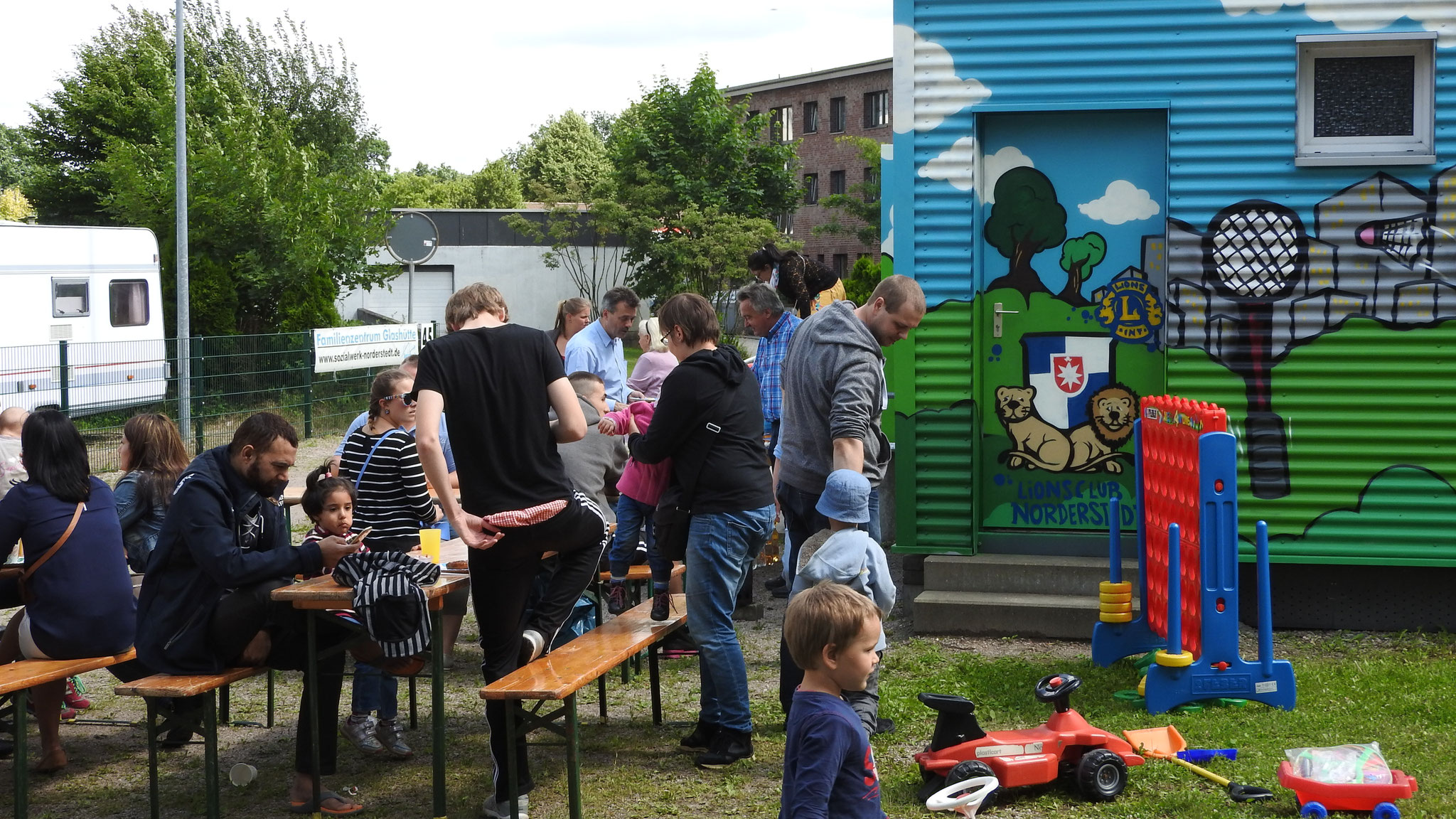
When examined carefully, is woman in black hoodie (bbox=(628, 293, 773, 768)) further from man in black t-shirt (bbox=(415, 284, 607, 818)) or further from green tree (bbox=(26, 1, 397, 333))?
green tree (bbox=(26, 1, 397, 333))

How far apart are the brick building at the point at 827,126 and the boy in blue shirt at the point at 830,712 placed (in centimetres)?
5037

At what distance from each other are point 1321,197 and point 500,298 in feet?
15.9

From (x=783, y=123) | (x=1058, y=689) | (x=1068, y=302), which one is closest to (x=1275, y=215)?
(x=1068, y=302)

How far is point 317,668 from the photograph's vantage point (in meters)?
5.01

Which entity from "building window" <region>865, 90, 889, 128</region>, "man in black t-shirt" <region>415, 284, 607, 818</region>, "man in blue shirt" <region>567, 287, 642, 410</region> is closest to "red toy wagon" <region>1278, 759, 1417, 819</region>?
"man in black t-shirt" <region>415, 284, 607, 818</region>

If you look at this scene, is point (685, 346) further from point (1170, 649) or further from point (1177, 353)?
point (1177, 353)

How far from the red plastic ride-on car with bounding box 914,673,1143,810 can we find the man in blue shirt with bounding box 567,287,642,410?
3872mm

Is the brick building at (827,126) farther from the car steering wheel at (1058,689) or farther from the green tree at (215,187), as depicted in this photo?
the car steering wheel at (1058,689)

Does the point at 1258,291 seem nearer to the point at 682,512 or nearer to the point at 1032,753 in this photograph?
the point at 1032,753

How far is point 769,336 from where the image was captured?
8.02 m

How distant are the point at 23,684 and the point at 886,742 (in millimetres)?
3388

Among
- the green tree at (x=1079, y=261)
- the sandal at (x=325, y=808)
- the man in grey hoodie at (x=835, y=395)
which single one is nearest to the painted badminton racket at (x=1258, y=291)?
the green tree at (x=1079, y=261)

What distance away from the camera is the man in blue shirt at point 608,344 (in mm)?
8445

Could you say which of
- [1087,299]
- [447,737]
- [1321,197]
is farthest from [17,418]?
[1321,197]
